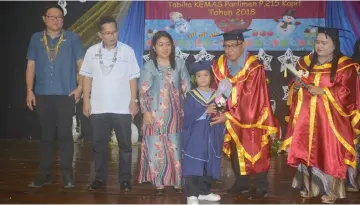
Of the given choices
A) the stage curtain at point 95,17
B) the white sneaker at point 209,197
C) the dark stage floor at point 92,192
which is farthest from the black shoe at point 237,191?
the stage curtain at point 95,17

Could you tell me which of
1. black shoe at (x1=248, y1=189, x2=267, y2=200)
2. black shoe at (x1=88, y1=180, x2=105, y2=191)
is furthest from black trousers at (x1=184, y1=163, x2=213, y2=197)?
black shoe at (x1=88, y1=180, x2=105, y2=191)

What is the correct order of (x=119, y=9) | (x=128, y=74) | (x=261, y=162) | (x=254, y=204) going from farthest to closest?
(x=119, y=9)
(x=128, y=74)
(x=261, y=162)
(x=254, y=204)

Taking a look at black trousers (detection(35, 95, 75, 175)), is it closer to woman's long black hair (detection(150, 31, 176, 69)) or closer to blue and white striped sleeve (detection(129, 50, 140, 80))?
blue and white striped sleeve (detection(129, 50, 140, 80))

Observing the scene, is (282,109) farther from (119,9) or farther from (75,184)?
(75,184)

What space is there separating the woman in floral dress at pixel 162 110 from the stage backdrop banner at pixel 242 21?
11.7ft

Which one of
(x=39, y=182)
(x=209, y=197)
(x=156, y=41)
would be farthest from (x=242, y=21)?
(x=39, y=182)

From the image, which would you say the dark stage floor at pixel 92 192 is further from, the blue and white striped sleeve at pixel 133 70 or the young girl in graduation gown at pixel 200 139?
the blue and white striped sleeve at pixel 133 70

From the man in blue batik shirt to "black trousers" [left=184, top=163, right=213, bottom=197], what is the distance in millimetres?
1184

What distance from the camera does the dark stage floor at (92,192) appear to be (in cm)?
385

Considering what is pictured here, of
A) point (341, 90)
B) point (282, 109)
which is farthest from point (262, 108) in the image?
point (282, 109)

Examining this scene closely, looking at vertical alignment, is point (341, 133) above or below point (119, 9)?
below

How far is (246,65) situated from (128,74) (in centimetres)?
107

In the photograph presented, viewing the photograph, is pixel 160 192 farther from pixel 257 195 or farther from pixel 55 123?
pixel 55 123

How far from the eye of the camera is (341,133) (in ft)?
12.9
